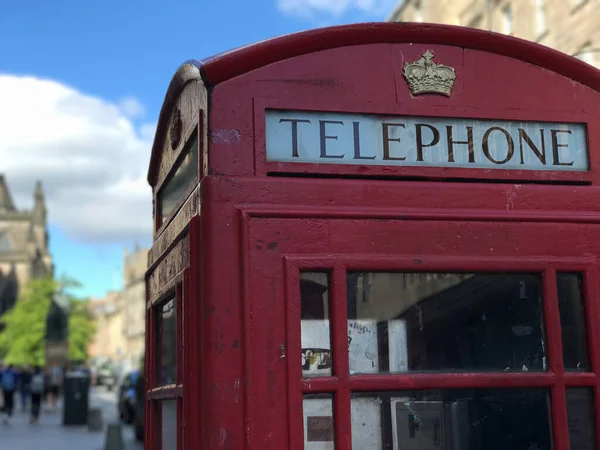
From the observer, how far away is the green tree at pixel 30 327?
67.3 meters

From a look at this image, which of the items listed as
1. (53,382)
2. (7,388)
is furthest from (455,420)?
(53,382)

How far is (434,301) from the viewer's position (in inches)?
99.9

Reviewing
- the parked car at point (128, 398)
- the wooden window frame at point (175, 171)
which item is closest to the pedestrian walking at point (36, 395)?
the parked car at point (128, 398)

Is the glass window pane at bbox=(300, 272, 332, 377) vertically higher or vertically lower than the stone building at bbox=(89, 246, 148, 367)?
lower

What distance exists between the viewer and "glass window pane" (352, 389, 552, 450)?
8.03ft

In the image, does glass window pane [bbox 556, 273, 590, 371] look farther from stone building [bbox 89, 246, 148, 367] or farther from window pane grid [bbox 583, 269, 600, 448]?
stone building [bbox 89, 246, 148, 367]

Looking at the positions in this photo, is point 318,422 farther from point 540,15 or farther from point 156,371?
point 540,15

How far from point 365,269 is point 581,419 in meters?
0.81

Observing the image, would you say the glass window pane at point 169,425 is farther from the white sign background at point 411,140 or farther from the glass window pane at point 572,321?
the glass window pane at point 572,321

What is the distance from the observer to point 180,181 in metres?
3.11

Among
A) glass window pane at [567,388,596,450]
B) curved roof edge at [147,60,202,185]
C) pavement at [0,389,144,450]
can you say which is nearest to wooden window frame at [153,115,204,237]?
curved roof edge at [147,60,202,185]

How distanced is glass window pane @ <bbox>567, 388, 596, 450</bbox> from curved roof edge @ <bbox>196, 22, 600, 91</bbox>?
1065 millimetres

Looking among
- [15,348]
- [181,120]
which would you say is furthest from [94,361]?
[181,120]

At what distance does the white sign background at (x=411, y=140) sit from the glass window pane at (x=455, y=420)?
0.72 metres
